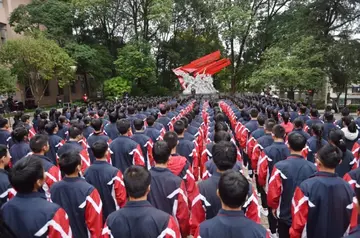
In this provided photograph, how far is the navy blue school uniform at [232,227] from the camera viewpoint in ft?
6.43

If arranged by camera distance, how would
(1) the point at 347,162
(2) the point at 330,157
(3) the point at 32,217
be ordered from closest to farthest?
1. (3) the point at 32,217
2. (2) the point at 330,157
3. (1) the point at 347,162

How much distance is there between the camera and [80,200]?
2873 millimetres

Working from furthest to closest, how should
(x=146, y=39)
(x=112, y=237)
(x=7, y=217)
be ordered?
1. (x=146, y=39)
2. (x=7, y=217)
3. (x=112, y=237)

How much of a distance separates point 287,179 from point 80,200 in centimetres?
222

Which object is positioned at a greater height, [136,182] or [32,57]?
[32,57]

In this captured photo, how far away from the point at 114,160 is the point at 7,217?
2482 millimetres

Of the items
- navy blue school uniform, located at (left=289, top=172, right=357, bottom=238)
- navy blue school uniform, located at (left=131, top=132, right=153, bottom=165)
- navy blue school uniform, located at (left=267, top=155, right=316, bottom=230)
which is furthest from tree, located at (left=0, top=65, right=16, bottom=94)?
navy blue school uniform, located at (left=289, top=172, right=357, bottom=238)

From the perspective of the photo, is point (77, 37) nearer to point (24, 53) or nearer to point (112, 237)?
point (24, 53)

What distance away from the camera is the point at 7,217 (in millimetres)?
2375

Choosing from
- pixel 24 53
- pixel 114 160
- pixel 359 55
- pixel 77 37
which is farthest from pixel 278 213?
pixel 77 37

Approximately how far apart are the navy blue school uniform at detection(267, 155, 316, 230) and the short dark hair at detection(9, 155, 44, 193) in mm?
2450

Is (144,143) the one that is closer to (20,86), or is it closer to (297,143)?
(297,143)

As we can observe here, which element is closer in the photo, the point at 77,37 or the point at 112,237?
the point at 112,237

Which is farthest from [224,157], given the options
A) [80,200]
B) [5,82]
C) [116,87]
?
[116,87]
